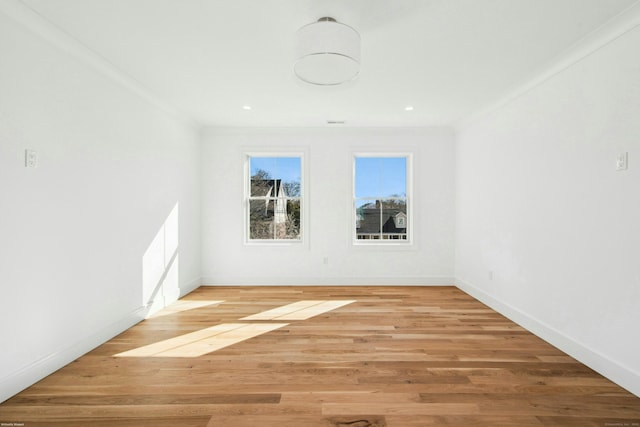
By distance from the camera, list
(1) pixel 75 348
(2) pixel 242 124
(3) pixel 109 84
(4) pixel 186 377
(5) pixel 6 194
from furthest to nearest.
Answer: (2) pixel 242 124
(3) pixel 109 84
(1) pixel 75 348
(4) pixel 186 377
(5) pixel 6 194

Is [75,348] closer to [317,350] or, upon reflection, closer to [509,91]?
[317,350]

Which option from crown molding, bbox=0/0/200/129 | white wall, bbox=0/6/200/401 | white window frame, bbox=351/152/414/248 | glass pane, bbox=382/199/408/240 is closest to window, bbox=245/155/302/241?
white window frame, bbox=351/152/414/248

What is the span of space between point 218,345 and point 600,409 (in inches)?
111

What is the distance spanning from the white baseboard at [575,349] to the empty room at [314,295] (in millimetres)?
16

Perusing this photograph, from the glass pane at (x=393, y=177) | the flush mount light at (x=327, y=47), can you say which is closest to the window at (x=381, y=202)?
the glass pane at (x=393, y=177)

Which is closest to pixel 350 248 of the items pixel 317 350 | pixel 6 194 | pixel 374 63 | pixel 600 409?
pixel 317 350

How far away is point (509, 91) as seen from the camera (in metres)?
3.44

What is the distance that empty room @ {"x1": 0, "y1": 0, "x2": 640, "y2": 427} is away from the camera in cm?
204

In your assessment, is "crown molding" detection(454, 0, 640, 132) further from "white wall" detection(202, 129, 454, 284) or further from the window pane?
the window pane

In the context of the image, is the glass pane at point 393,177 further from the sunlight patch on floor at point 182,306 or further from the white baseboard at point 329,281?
the sunlight patch on floor at point 182,306

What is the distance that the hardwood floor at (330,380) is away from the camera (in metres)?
1.87

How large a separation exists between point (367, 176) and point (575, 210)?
3.05m

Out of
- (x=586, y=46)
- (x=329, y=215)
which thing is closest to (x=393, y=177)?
(x=329, y=215)

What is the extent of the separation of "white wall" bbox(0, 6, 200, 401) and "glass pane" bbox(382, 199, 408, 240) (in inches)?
135
